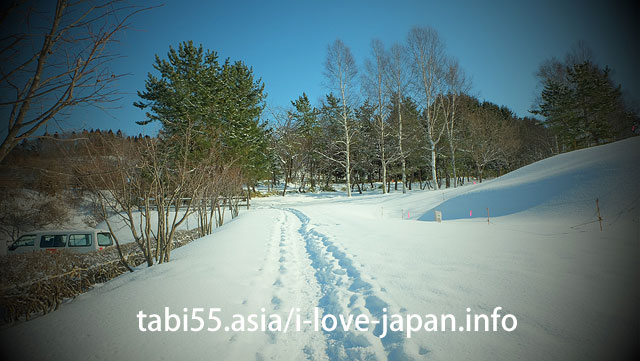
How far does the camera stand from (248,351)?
209 centimetres

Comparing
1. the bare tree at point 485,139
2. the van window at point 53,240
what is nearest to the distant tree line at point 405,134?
the bare tree at point 485,139

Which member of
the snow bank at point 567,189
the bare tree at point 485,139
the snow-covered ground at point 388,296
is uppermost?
the bare tree at point 485,139

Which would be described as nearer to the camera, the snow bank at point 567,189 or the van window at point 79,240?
the snow bank at point 567,189

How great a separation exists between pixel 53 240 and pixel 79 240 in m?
0.83

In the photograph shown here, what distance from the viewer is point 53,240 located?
8.50 m

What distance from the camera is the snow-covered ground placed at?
1982mm

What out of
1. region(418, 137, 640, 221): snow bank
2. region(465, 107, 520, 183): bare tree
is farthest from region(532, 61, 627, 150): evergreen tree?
region(418, 137, 640, 221): snow bank

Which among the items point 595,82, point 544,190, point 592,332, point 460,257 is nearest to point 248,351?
point 592,332

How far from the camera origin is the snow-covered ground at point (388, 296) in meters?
1.98

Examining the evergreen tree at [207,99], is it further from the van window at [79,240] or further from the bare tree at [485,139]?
the bare tree at [485,139]

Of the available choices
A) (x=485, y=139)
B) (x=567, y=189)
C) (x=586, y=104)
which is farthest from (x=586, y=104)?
(x=567, y=189)

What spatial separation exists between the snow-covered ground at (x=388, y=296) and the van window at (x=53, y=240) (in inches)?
277

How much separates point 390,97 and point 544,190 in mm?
13157

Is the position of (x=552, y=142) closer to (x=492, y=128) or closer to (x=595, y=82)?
(x=492, y=128)
